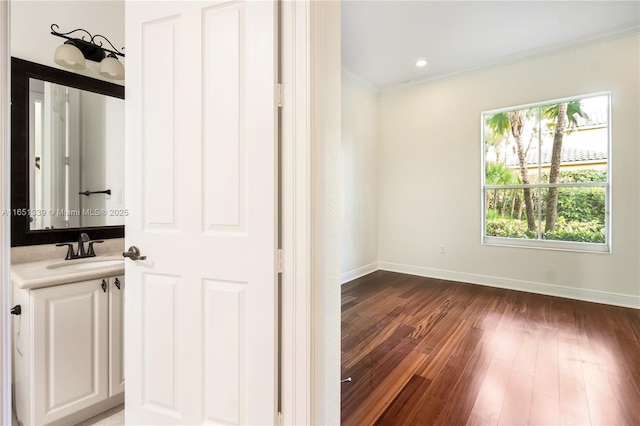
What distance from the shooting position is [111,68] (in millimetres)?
1885

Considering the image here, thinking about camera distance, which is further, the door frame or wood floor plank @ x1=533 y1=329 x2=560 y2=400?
wood floor plank @ x1=533 y1=329 x2=560 y2=400

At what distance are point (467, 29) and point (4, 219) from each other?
394cm

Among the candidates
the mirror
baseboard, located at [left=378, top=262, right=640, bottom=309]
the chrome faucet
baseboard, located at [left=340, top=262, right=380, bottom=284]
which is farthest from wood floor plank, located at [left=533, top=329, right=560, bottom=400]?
the chrome faucet

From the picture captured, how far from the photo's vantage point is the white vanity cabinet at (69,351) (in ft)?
4.50

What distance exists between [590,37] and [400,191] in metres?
2.76

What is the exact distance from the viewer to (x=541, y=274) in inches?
143

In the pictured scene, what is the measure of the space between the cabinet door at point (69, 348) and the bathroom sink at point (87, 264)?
0.20 m

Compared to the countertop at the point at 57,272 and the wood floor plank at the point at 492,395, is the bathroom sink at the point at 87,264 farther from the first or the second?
the wood floor plank at the point at 492,395

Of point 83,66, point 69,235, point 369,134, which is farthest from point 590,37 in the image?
point 69,235

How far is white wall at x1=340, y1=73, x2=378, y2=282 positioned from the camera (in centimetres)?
415

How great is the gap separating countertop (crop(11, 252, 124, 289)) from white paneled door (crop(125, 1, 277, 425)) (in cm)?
25

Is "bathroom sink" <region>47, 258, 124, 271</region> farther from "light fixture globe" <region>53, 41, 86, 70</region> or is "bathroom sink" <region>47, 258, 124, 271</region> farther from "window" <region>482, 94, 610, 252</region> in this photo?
"window" <region>482, 94, 610, 252</region>

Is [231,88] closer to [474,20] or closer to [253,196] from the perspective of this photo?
[253,196]

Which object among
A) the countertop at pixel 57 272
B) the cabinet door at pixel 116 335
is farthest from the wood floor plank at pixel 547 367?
the countertop at pixel 57 272
